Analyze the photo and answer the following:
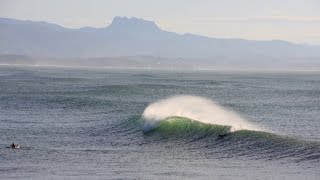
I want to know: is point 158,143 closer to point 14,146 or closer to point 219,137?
point 219,137

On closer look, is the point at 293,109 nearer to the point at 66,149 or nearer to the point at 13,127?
the point at 13,127

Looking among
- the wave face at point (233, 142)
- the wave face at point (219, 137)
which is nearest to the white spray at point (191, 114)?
the wave face at point (219, 137)

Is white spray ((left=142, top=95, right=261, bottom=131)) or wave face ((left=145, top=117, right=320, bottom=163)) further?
white spray ((left=142, top=95, right=261, bottom=131))

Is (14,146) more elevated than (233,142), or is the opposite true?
(233,142)

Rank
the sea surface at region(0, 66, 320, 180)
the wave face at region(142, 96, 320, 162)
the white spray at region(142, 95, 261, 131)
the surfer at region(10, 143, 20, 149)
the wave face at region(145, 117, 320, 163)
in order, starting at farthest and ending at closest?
1. the white spray at region(142, 95, 261, 131)
2. the surfer at region(10, 143, 20, 149)
3. the wave face at region(142, 96, 320, 162)
4. the wave face at region(145, 117, 320, 163)
5. the sea surface at region(0, 66, 320, 180)

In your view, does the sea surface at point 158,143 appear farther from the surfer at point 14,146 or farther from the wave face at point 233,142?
the surfer at point 14,146

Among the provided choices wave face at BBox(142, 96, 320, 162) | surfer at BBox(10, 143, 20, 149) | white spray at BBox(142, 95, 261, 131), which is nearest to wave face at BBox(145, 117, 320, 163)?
wave face at BBox(142, 96, 320, 162)

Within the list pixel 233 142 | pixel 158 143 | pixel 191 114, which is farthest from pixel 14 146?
pixel 191 114

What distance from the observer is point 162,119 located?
2238 inches

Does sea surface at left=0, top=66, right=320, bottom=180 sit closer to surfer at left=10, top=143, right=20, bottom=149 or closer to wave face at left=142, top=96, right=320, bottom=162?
wave face at left=142, top=96, right=320, bottom=162

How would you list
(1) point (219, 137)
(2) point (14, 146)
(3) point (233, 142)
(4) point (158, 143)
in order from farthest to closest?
(1) point (219, 137)
(4) point (158, 143)
(3) point (233, 142)
(2) point (14, 146)

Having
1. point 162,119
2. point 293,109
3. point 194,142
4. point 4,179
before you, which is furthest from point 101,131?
point 293,109

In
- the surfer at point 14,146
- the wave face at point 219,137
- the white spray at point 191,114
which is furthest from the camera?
the white spray at point 191,114

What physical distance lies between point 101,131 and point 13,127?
20.7 ft
